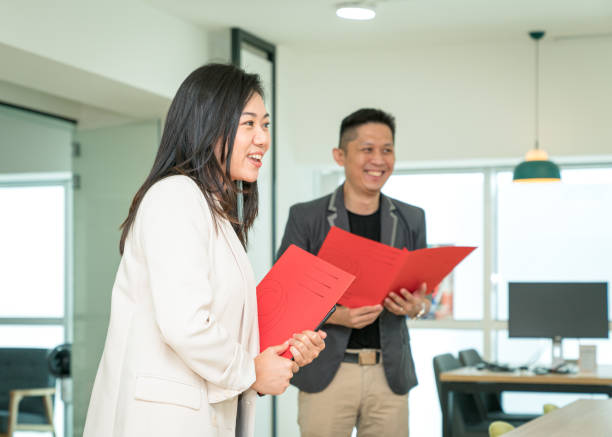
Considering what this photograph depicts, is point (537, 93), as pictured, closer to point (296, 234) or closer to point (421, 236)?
point (421, 236)

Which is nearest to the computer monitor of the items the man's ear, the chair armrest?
the man's ear

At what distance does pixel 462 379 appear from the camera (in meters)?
4.26

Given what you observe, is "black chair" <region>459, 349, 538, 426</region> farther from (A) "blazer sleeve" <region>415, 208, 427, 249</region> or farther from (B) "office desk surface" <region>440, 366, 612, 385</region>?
(A) "blazer sleeve" <region>415, 208, 427, 249</region>

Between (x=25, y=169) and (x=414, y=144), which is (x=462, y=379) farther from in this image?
(x=25, y=169)

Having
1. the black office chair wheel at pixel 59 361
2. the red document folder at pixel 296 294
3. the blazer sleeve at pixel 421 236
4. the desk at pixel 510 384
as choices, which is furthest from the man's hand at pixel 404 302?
the black office chair wheel at pixel 59 361

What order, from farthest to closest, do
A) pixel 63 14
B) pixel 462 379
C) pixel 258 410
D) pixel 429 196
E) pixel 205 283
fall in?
pixel 429 196 → pixel 258 410 → pixel 462 379 → pixel 63 14 → pixel 205 283

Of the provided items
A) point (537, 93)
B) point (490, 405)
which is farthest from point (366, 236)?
point (537, 93)

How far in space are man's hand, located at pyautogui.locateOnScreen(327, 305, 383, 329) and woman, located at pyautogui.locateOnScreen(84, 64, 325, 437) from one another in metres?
0.85

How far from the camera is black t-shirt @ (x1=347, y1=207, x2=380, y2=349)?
105 inches

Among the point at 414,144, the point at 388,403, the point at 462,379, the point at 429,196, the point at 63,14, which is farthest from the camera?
the point at 429,196

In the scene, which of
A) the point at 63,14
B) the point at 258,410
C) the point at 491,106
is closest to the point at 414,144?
the point at 491,106

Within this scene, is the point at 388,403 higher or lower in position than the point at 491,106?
lower

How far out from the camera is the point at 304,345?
5.28 feet

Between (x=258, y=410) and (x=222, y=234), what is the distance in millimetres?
3733
